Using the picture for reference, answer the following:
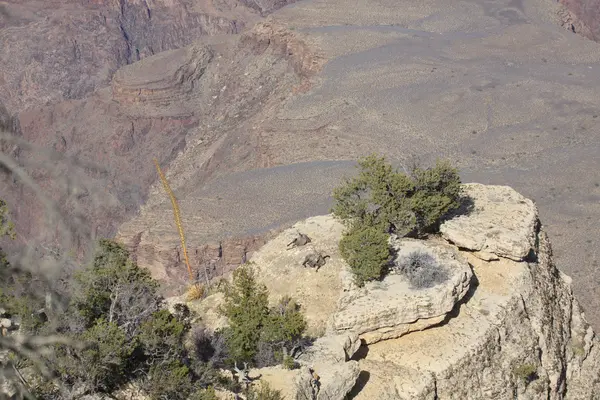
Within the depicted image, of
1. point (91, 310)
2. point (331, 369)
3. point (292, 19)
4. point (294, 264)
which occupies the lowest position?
point (292, 19)

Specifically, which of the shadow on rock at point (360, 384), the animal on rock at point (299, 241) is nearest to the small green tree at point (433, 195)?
the animal on rock at point (299, 241)

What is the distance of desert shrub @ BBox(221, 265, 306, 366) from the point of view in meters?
18.1

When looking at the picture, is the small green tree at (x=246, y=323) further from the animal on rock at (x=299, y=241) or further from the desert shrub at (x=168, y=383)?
the animal on rock at (x=299, y=241)

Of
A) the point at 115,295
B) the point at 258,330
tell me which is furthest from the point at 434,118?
the point at 115,295

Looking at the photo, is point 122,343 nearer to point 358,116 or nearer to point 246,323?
point 246,323

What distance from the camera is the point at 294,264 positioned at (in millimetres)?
24125

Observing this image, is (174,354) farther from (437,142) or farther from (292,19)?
(292,19)

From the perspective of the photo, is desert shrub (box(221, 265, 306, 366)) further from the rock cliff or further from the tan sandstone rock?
the tan sandstone rock

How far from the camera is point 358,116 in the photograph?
→ 67.4 metres

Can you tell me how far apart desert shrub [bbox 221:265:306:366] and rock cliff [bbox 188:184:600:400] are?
851mm

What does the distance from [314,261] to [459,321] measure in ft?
18.3

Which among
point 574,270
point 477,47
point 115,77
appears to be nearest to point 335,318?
point 574,270

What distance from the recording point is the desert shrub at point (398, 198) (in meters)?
23.4

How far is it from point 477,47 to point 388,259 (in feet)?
217
